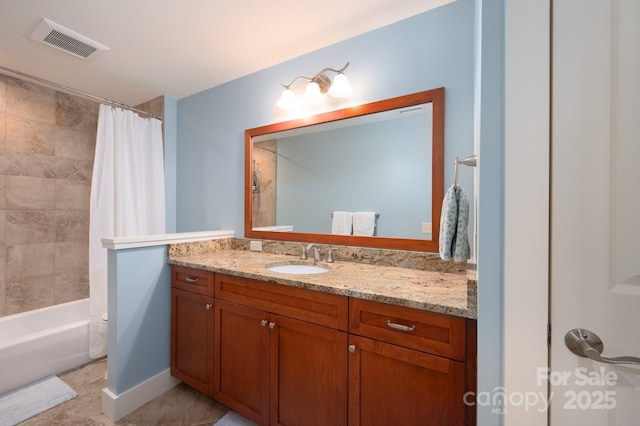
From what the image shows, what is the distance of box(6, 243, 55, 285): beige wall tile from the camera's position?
2.15 meters

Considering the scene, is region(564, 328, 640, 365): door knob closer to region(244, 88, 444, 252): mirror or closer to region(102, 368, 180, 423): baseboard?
region(244, 88, 444, 252): mirror

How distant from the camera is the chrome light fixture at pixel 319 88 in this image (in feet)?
5.49

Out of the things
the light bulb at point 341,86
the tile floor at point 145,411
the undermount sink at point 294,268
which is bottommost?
the tile floor at point 145,411

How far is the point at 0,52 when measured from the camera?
70.3 inches

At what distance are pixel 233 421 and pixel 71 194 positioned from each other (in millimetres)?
2512

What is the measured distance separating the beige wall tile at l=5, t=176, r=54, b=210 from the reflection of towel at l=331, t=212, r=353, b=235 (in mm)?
2585

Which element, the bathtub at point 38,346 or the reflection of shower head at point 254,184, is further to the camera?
the reflection of shower head at point 254,184

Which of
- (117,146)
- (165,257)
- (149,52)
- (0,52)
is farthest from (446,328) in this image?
(0,52)

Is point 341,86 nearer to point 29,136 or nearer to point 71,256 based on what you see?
point 29,136

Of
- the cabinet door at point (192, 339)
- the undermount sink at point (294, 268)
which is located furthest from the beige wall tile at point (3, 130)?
the undermount sink at point (294, 268)

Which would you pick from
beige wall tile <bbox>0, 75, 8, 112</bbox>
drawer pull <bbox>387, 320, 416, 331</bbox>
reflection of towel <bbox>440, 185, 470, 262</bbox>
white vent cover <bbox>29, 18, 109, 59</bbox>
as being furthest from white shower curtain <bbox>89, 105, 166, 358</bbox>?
reflection of towel <bbox>440, 185, 470, 262</bbox>

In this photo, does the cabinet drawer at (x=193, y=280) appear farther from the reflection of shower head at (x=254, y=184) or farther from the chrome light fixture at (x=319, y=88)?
the chrome light fixture at (x=319, y=88)

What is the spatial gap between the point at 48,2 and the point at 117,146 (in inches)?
39.6

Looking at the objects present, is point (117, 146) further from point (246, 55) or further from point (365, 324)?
point (365, 324)
